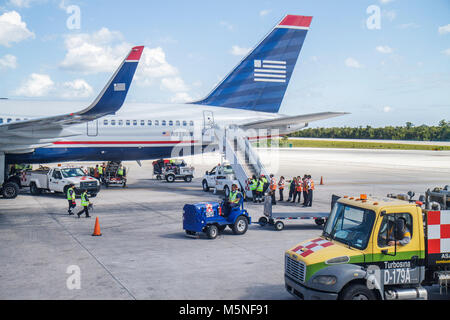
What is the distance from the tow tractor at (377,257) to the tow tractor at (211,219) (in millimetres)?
7089

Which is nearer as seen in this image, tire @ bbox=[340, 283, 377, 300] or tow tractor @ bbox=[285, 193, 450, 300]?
tire @ bbox=[340, 283, 377, 300]

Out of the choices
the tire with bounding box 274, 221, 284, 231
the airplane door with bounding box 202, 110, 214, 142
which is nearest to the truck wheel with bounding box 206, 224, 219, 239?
the tire with bounding box 274, 221, 284, 231

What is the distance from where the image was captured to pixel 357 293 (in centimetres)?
858

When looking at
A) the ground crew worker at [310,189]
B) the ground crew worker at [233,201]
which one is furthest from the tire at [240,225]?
the ground crew worker at [310,189]

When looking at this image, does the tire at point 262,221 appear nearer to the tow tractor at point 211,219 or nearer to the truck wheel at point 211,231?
the tow tractor at point 211,219

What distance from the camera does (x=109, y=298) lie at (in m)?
10.2

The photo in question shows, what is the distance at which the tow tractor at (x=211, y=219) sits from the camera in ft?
53.8

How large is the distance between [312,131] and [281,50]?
435 ft

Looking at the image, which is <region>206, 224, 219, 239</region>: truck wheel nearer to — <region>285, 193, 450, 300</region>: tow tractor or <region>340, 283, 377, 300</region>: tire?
<region>285, 193, 450, 300</region>: tow tractor

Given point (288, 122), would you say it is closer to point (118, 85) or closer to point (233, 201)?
point (118, 85)

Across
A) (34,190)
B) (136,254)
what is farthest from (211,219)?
(34,190)

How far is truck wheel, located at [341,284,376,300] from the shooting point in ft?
27.9
